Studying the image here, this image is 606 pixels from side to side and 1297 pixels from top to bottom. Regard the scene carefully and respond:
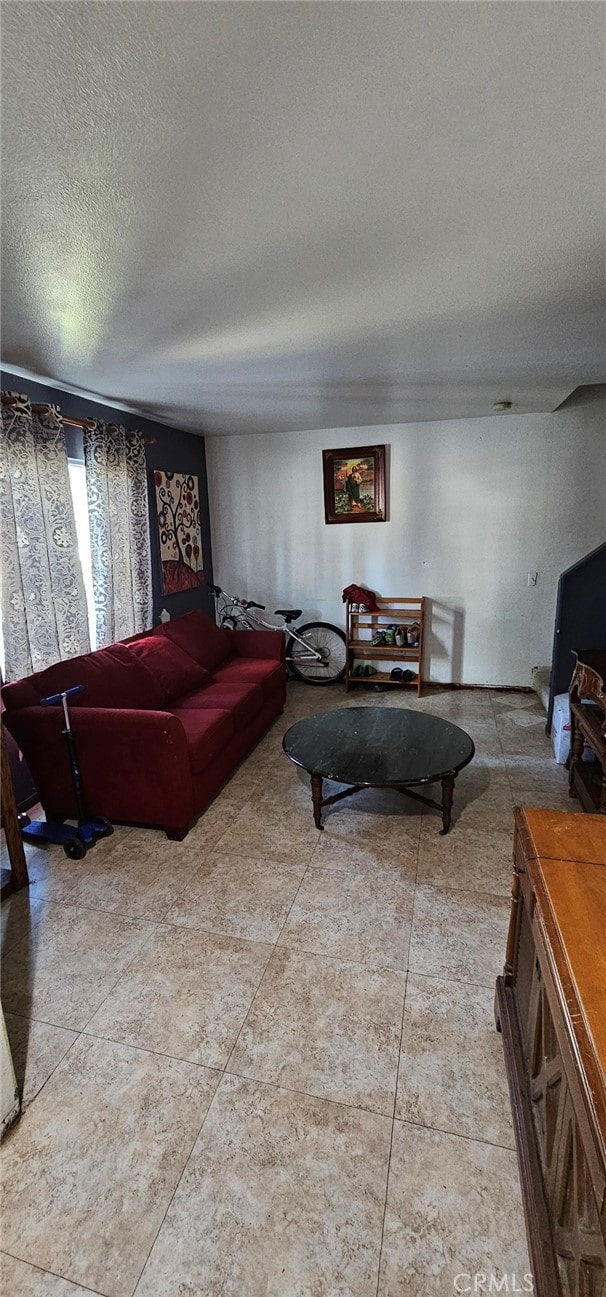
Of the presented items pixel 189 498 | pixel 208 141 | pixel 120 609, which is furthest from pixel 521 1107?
pixel 189 498

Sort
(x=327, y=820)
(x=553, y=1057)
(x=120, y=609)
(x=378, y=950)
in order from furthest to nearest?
(x=120, y=609) → (x=327, y=820) → (x=378, y=950) → (x=553, y=1057)

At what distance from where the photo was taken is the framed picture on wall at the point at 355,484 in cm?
464

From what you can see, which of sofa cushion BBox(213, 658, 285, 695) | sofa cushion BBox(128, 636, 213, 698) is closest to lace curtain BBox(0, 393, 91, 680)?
sofa cushion BBox(128, 636, 213, 698)

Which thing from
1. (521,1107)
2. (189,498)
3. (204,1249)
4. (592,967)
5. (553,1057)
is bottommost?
(204,1249)

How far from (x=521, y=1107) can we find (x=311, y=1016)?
0.66 metres

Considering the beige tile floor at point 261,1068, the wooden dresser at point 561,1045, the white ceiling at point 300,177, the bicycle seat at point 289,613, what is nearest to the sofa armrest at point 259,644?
the bicycle seat at point 289,613

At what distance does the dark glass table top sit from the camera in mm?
2442

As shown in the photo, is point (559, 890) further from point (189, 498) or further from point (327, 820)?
point (189, 498)

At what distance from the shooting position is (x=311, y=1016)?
1.66m

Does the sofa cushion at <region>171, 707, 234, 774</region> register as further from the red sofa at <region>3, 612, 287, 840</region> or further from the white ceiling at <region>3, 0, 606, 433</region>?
the white ceiling at <region>3, 0, 606, 433</region>

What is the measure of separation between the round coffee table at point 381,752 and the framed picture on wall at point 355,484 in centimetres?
231

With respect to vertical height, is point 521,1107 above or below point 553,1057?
below

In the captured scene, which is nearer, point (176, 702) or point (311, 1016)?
point (311, 1016)

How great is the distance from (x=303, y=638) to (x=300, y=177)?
4095 mm
